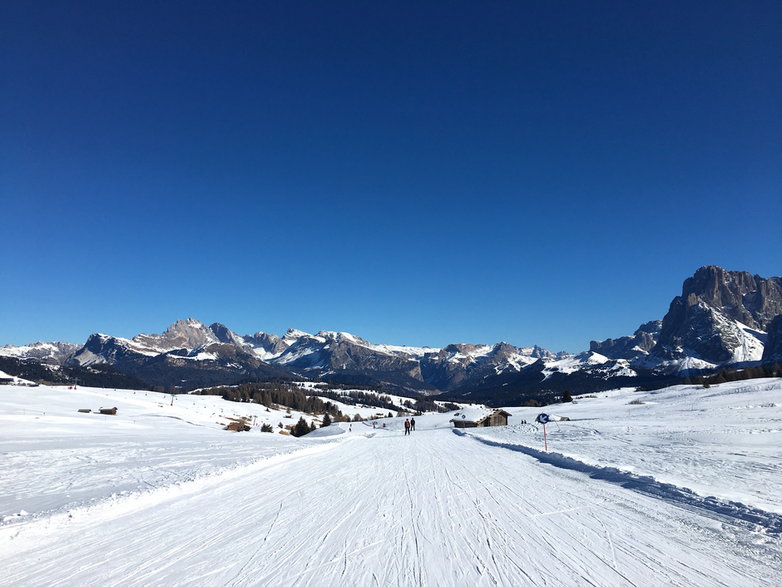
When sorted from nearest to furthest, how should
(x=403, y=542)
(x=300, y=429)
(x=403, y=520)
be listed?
(x=403, y=542) → (x=403, y=520) → (x=300, y=429)

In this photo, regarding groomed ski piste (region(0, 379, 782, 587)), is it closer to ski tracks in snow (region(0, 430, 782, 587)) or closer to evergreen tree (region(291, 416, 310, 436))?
ski tracks in snow (region(0, 430, 782, 587))

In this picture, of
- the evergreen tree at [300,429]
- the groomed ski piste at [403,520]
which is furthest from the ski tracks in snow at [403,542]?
the evergreen tree at [300,429]

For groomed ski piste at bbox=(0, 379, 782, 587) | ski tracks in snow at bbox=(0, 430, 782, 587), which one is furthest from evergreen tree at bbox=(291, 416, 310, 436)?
ski tracks in snow at bbox=(0, 430, 782, 587)

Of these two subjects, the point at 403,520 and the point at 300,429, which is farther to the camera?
the point at 300,429

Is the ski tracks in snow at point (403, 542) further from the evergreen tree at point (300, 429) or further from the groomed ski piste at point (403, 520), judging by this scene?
the evergreen tree at point (300, 429)

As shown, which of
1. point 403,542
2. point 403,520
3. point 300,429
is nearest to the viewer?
point 403,542

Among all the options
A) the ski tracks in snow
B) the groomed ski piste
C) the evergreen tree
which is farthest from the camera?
the evergreen tree

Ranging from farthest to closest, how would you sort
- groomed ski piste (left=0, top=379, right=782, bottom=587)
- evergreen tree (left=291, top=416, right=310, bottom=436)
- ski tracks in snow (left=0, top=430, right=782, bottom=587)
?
1. evergreen tree (left=291, top=416, right=310, bottom=436)
2. groomed ski piste (left=0, top=379, right=782, bottom=587)
3. ski tracks in snow (left=0, top=430, right=782, bottom=587)

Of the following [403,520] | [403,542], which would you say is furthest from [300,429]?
[403,542]

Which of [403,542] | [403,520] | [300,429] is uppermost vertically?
[403,542]

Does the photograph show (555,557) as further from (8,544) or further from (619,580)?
(8,544)

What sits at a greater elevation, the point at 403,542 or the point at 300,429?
the point at 403,542

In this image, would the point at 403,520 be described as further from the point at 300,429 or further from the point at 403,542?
the point at 300,429

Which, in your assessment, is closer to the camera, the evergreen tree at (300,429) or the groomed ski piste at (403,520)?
the groomed ski piste at (403,520)
